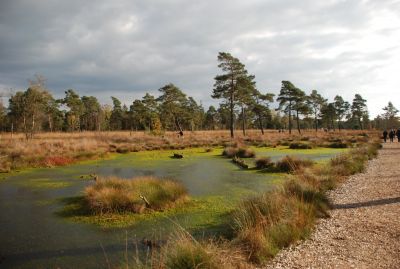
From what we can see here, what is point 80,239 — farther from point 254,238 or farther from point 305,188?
point 305,188

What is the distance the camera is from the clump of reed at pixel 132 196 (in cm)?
943

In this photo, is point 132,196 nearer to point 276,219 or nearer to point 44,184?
point 276,219

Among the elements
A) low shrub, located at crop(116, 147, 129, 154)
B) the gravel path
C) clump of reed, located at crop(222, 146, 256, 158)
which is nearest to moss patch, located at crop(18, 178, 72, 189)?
the gravel path

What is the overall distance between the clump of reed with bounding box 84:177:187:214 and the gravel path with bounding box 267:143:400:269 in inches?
177

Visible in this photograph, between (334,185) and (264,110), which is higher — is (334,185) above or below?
below

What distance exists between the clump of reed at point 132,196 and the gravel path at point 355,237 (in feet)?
14.7

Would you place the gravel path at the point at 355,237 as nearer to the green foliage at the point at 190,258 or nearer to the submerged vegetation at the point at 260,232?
the submerged vegetation at the point at 260,232

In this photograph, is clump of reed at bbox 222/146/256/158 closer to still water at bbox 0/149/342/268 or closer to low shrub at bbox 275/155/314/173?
low shrub at bbox 275/155/314/173

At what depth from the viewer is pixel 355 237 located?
256 inches

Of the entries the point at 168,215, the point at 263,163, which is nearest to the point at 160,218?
the point at 168,215

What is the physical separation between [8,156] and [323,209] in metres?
19.8

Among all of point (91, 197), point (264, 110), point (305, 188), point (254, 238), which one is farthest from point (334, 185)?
point (264, 110)

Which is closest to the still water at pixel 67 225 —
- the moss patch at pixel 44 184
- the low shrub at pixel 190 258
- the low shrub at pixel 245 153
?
the moss patch at pixel 44 184

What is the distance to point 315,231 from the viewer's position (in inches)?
273
